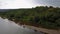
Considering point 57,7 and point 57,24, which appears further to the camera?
point 57,7

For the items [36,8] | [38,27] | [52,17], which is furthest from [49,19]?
[36,8]

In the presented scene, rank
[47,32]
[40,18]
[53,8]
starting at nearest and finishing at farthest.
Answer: [47,32]
[40,18]
[53,8]

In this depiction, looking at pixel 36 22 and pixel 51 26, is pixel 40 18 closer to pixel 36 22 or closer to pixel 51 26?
pixel 36 22

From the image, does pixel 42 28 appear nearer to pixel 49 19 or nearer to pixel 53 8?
pixel 49 19

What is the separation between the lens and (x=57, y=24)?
16.6 metres

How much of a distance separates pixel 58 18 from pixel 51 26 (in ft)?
4.47

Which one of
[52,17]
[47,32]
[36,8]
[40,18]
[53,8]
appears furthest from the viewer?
[36,8]

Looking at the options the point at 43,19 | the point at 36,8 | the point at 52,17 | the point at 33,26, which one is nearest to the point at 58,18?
the point at 52,17

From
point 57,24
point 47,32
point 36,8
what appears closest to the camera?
point 47,32

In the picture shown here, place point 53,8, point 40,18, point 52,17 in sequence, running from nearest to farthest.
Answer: point 52,17 < point 40,18 < point 53,8

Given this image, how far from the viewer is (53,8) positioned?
20750mm

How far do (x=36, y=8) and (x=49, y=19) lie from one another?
5658 mm

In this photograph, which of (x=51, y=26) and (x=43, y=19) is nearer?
(x=51, y=26)

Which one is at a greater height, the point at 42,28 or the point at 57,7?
the point at 57,7
